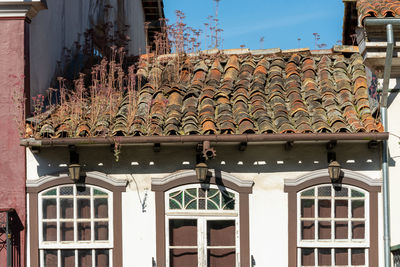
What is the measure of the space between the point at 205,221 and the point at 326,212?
5.88 feet

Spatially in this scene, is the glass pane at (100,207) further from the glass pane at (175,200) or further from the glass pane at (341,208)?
the glass pane at (341,208)

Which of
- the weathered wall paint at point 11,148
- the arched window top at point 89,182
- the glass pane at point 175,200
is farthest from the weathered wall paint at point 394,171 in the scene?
the weathered wall paint at point 11,148

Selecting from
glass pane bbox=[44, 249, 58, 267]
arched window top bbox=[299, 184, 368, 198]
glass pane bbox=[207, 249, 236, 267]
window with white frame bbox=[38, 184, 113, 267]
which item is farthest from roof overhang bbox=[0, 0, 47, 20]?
arched window top bbox=[299, 184, 368, 198]

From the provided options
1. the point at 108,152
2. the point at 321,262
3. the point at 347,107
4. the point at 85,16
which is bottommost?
the point at 321,262

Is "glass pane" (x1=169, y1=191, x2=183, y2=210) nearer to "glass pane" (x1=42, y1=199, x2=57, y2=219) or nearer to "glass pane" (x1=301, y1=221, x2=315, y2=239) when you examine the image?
"glass pane" (x1=42, y1=199, x2=57, y2=219)

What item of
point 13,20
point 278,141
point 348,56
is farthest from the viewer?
point 348,56

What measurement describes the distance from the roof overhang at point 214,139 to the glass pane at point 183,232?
134 cm

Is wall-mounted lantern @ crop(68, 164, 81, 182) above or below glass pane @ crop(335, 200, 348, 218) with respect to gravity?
above

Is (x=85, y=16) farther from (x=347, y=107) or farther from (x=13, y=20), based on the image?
(x=347, y=107)

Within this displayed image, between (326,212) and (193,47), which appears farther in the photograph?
(193,47)

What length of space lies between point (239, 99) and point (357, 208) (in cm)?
242

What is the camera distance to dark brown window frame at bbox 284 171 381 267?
33.5 feet

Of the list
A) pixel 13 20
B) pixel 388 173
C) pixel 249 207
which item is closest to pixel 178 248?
pixel 249 207

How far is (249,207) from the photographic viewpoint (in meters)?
10.4
